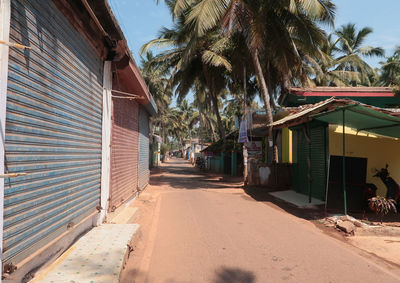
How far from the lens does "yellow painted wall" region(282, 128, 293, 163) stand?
603 inches

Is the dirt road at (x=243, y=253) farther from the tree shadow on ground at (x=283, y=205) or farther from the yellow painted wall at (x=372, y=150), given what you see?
the yellow painted wall at (x=372, y=150)

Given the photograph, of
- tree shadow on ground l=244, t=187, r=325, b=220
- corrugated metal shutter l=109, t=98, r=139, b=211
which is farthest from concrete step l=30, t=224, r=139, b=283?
tree shadow on ground l=244, t=187, r=325, b=220

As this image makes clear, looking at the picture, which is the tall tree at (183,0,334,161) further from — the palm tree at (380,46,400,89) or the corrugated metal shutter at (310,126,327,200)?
the palm tree at (380,46,400,89)

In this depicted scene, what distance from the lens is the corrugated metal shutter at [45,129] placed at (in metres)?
2.82

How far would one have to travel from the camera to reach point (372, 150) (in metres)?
8.45

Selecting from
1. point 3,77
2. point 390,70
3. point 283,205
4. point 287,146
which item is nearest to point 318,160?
point 283,205

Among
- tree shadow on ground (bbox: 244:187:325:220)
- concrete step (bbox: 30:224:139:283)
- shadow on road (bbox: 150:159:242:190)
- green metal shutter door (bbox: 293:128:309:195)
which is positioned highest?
green metal shutter door (bbox: 293:128:309:195)

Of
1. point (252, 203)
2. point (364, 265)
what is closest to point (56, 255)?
point (364, 265)

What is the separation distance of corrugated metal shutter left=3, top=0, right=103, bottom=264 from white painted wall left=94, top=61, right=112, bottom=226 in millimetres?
725

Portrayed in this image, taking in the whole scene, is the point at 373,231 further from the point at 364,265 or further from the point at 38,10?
the point at 38,10

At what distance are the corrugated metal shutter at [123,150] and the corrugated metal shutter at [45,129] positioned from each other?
5.33 feet

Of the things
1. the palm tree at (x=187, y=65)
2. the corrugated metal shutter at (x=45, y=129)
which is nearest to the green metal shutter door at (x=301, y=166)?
the corrugated metal shutter at (x=45, y=129)

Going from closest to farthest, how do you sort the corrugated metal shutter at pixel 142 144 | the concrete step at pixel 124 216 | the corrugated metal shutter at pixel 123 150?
1. the concrete step at pixel 124 216
2. the corrugated metal shutter at pixel 123 150
3. the corrugated metal shutter at pixel 142 144

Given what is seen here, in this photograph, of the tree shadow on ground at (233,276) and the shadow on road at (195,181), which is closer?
the tree shadow on ground at (233,276)
